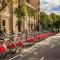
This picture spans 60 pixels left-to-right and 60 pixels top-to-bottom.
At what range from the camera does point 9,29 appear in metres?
53.3

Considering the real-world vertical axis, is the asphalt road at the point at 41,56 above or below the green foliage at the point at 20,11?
below

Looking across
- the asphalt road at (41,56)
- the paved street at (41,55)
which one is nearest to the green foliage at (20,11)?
the paved street at (41,55)

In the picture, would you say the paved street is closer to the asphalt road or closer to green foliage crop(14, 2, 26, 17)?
the asphalt road

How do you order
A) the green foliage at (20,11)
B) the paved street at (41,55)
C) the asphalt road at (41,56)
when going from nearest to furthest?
1. the asphalt road at (41,56)
2. the paved street at (41,55)
3. the green foliage at (20,11)

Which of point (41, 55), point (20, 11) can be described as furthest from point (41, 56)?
point (20, 11)

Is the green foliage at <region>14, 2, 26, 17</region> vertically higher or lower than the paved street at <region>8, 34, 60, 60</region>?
higher

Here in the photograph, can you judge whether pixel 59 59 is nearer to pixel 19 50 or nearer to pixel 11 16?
pixel 19 50

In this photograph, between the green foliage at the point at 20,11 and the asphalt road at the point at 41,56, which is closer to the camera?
the asphalt road at the point at 41,56

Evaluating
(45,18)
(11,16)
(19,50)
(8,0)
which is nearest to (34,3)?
(45,18)

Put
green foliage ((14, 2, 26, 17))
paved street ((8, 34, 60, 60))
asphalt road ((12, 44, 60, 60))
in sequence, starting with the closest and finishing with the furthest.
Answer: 1. asphalt road ((12, 44, 60, 60))
2. paved street ((8, 34, 60, 60))
3. green foliage ((14, 2, 26, 17))

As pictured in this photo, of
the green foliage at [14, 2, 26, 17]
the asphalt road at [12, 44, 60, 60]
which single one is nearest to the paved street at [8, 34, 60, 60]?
the asphalt road at [12, 44, 60, 60]

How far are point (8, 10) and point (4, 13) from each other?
220 centimetres

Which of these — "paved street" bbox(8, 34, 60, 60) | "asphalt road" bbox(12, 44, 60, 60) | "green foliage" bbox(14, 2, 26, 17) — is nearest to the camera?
"asphalt road" bbox(12, 44, 60, 60)

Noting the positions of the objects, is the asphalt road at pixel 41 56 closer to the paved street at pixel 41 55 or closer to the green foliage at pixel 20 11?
the paved street at pixel 41 55
